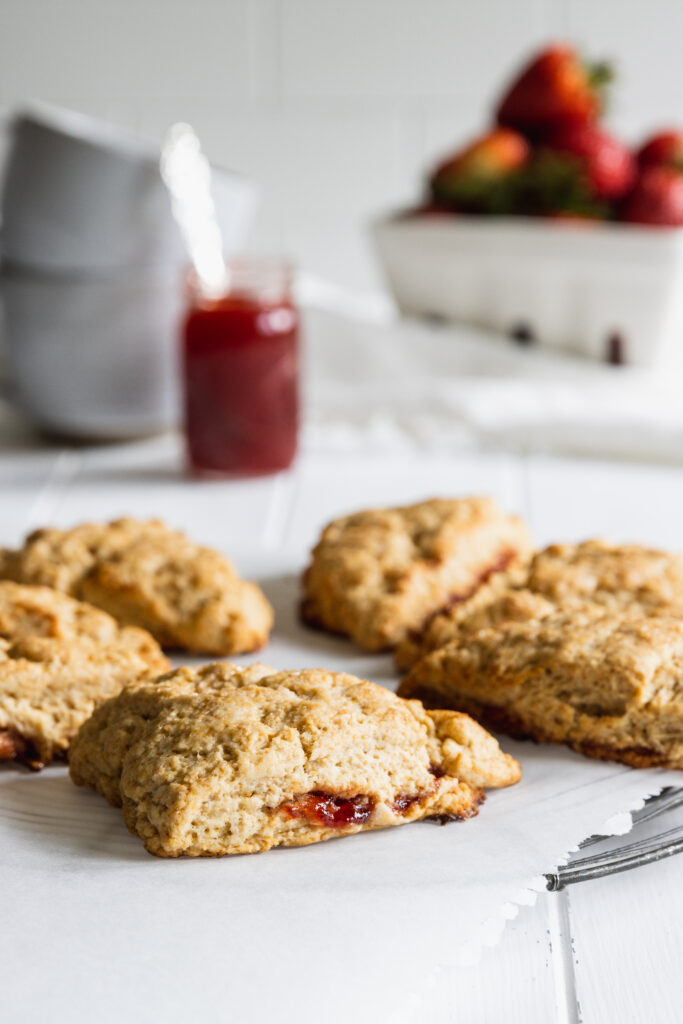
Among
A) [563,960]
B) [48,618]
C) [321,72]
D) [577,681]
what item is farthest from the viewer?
[321,72]

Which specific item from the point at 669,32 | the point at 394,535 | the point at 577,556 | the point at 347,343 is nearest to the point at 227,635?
the point at 394,535

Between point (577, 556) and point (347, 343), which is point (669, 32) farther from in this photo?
point (577, 556)

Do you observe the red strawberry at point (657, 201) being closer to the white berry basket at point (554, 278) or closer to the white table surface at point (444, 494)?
the white berry basket at point (554, 278)

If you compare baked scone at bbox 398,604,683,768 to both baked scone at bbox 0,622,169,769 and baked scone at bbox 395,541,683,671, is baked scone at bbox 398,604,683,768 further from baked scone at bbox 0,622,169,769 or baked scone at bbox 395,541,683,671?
baked scone at bbox 0,622,169,769

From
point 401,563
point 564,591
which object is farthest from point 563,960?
point 401,563

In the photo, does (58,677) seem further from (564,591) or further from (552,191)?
(552,191)

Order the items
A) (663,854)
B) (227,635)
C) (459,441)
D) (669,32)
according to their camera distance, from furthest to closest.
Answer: (669,32) → (459,441) → (227,635) → (663,854)

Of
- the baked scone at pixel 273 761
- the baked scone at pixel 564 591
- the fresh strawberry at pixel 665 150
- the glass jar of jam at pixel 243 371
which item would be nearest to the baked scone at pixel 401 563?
the baked scone at pixel 564 591
